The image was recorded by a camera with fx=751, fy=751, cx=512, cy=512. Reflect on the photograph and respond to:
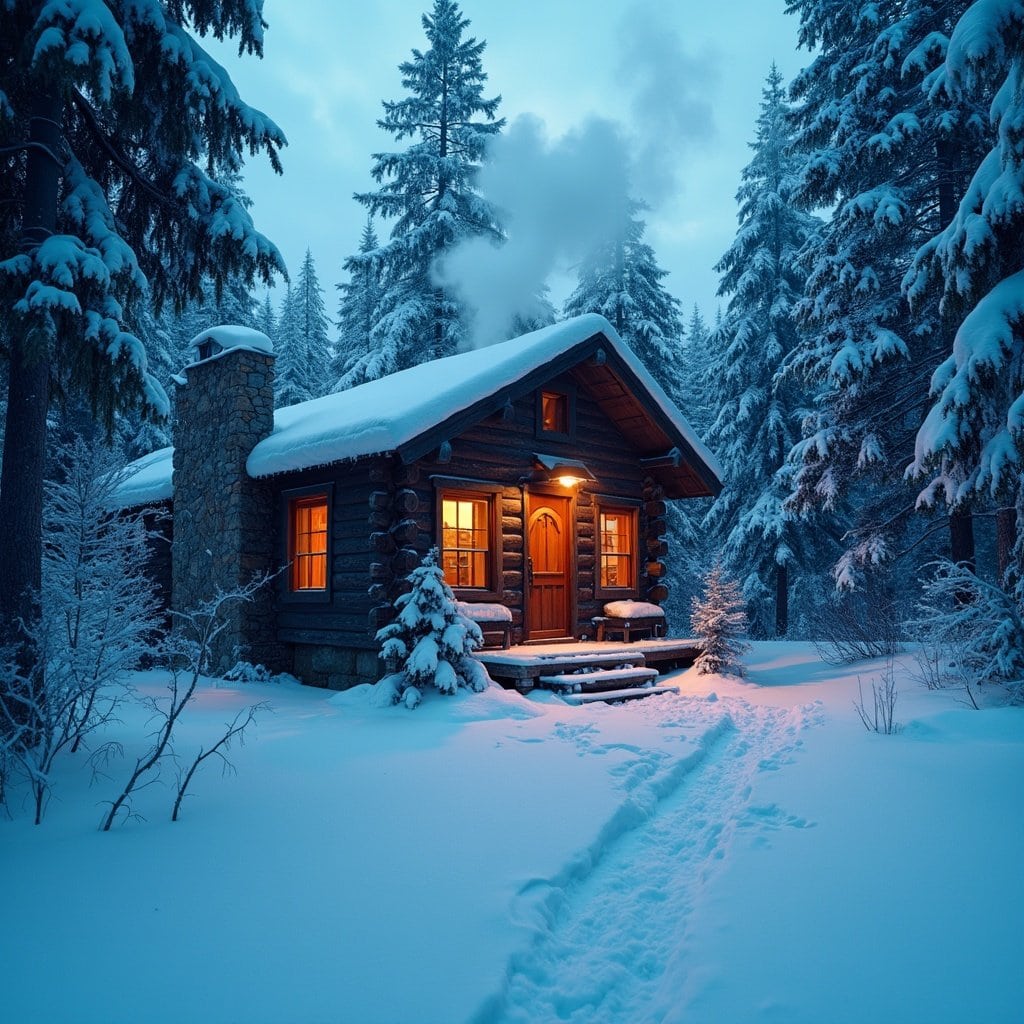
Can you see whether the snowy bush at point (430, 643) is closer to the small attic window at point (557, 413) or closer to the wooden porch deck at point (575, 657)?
Result: the wooden porch deck at point (575, 657)

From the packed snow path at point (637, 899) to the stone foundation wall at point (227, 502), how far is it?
24.9ft

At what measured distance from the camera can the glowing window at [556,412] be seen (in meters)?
13.3

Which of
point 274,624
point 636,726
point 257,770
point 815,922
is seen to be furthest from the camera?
point 274,624

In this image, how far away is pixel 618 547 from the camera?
576 inches

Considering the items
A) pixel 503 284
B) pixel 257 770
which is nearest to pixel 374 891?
pixel 257 770

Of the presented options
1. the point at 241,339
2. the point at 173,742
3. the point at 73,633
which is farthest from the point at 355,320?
the point at 73,633

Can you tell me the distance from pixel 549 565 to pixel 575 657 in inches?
112

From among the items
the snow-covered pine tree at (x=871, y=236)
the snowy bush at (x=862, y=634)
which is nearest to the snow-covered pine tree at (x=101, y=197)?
the snowy bush at (x=862, y=634)

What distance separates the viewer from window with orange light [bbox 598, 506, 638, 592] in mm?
14299

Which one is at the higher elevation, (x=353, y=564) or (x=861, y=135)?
(x=861, y=135)

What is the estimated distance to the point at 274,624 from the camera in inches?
509

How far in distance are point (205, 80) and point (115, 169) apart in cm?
170

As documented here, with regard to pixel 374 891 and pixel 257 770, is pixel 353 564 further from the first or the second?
pixel 374 891

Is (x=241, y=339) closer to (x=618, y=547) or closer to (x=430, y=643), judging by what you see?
(x=430, y=643)
